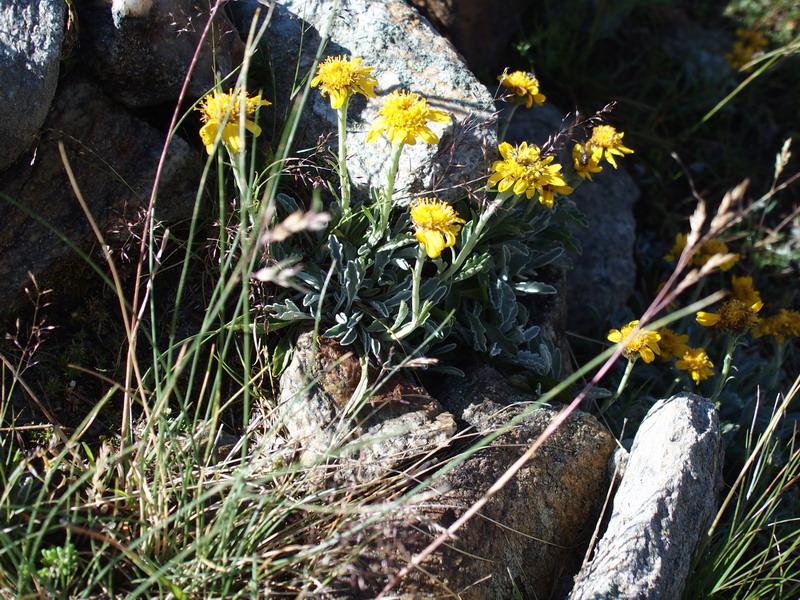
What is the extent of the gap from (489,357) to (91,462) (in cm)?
156

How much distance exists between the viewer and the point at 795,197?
177 inches

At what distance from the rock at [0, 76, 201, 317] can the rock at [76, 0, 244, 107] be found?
97 millimetres

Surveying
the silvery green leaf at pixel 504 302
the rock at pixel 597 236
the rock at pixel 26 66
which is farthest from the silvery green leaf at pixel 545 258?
the rock at pixel 26 66

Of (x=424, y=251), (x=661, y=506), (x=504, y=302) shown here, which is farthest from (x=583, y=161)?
(x=661, y=506)

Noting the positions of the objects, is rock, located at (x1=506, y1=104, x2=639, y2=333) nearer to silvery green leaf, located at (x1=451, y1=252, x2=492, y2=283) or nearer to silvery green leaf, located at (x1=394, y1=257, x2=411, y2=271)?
silvery green leaf, located at (x1=451, y1=252, x2=492, y2=283)

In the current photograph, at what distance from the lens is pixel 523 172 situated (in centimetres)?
255

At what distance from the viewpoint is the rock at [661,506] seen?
7.34 feet

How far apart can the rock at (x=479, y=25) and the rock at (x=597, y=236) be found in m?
0.41

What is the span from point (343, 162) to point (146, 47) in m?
0.84

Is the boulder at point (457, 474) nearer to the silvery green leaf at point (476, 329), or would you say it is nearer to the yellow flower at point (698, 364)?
the silvery green leaf at point (476, 329)

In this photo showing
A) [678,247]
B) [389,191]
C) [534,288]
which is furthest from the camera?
[678,247]

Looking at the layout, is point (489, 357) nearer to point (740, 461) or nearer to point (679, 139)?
point (740, 461)

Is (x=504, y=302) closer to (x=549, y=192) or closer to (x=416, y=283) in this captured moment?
(x=549, y=192)

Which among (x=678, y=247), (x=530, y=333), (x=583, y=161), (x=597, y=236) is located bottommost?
(x=530, y=333)
